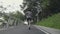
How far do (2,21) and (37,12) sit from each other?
1601 inches

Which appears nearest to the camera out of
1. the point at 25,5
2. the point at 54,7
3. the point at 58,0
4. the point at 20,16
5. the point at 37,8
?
the point at 58,0

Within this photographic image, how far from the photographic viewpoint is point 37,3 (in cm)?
9044

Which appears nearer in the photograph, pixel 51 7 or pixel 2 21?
pixel 51 7

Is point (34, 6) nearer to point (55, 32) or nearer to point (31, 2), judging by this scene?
point (31, 2)

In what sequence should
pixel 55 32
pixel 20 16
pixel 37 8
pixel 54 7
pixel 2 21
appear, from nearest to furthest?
pixel 55 32, pixel 54 7, pixel 37 8, pixel 2 21, pixel 20 16

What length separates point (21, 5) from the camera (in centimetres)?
10825

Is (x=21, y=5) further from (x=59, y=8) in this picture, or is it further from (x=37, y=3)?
(x=59, y=8)

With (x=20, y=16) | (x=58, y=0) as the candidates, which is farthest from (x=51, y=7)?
(x=20, y=16)

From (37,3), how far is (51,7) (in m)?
38.6

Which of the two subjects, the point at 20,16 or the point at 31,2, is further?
the point at 20,16

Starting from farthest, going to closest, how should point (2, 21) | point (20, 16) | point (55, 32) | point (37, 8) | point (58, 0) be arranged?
1. point (20, 16)
2. point (2, 21)
3. point (37, 8)
4. point (58, 0)
5. point (55, 32)

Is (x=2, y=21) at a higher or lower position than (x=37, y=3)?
lower

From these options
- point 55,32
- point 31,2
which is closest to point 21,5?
point 31,2

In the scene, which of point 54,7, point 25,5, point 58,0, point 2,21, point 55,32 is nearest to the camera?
point 55,32
